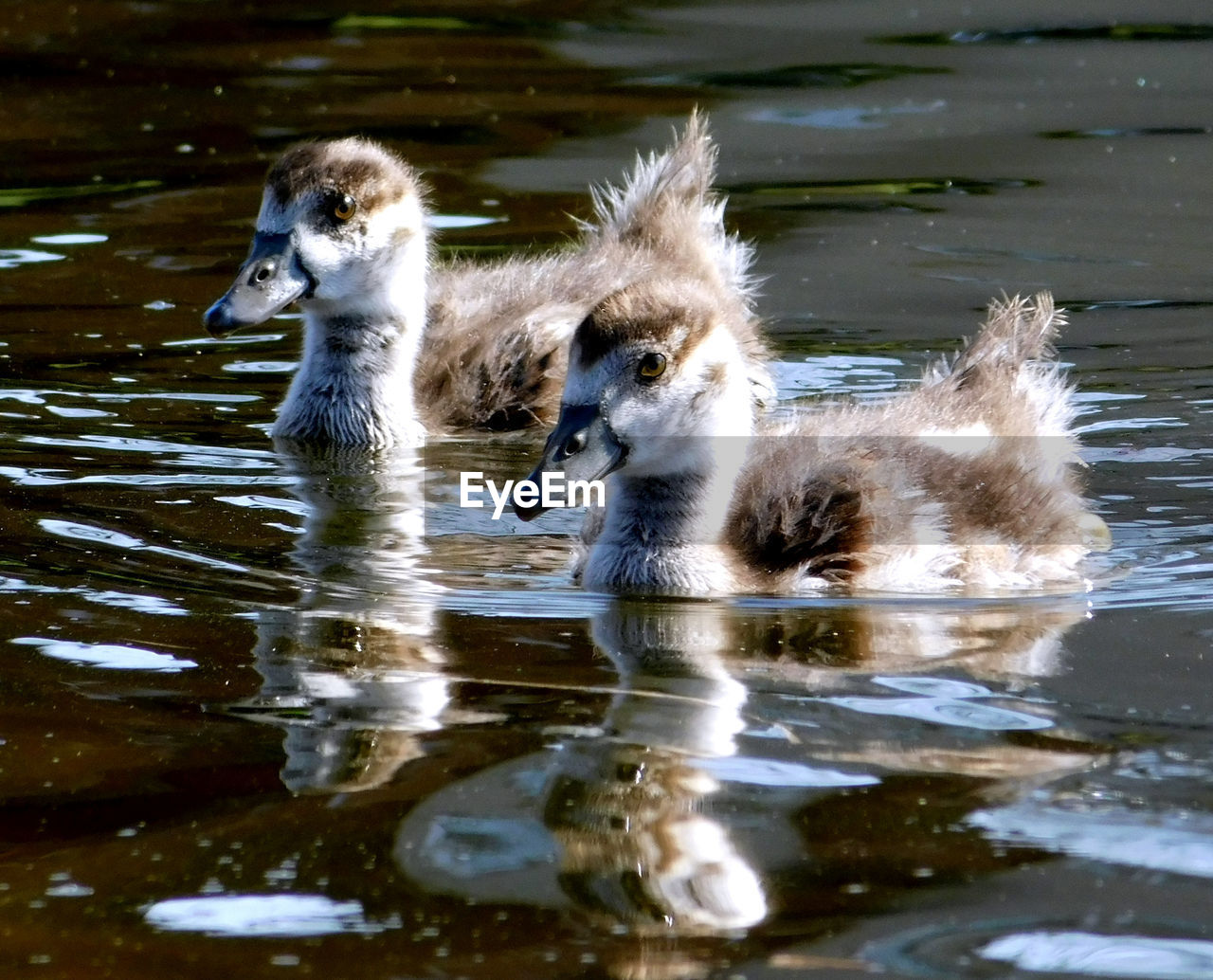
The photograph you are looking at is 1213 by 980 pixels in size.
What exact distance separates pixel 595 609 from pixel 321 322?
3.05 meters

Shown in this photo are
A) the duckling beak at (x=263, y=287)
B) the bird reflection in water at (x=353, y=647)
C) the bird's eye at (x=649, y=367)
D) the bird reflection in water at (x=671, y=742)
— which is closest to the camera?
the bird reflection in water at (x=671, y=742)

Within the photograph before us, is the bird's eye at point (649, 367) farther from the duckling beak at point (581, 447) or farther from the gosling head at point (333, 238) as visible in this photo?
the gosling head at point (333, 238)

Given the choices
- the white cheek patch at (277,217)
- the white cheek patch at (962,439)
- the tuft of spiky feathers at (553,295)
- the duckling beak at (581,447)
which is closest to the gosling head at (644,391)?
the duckling beak at (581,447)

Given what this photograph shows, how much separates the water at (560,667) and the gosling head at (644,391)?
43 centimetres

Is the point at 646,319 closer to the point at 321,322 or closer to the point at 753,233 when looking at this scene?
the point at 321,322

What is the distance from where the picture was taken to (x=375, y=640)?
5.12m

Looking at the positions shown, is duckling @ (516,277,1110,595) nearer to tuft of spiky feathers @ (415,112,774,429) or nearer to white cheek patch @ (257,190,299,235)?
tuft of spiky feathers @ (415,112,774,429)

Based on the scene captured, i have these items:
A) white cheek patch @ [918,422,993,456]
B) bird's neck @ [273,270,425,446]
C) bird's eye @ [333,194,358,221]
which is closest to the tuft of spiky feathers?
bird's neck @ [273,270,425,446]

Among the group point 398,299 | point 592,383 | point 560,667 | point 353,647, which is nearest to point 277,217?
point 398,299

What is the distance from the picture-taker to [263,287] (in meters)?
7.71

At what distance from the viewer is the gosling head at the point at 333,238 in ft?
25.3

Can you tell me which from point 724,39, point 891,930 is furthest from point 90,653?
point 724,39

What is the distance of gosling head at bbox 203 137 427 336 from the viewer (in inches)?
304

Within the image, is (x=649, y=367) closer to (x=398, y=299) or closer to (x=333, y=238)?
(x=333, y=238)
